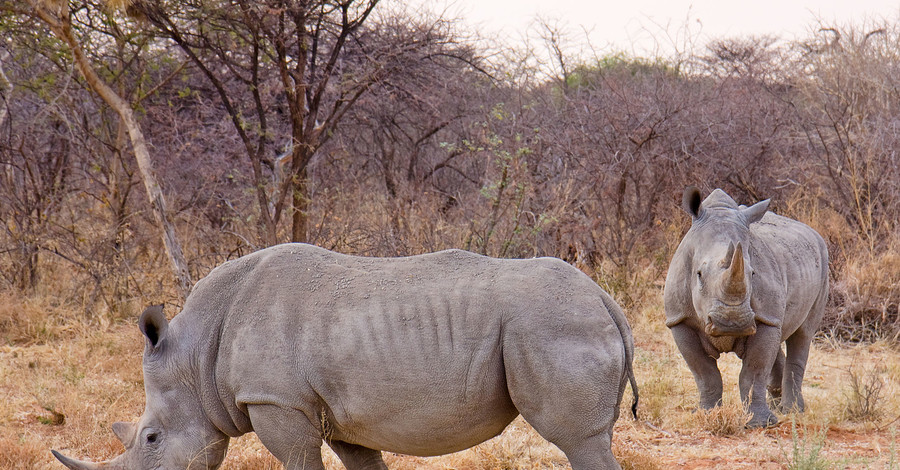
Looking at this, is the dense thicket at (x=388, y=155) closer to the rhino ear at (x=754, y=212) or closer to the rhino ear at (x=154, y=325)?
the rhino ear at (x=754, y=212)

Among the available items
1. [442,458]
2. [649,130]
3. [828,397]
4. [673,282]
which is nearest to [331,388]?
[442,458]

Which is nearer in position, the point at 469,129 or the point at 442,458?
the point at 442,458

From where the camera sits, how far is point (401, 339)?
3.68m

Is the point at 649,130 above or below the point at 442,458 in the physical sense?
above

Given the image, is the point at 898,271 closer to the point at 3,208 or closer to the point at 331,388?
the point at 331,388

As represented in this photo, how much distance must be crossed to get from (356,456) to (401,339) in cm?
96

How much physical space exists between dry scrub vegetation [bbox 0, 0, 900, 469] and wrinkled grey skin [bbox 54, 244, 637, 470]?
3.75 feet

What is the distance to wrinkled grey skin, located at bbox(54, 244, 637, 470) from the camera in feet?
Answer: 11.8

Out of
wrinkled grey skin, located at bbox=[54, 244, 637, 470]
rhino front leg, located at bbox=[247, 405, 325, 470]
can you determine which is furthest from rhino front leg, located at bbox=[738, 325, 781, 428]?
rhino front leg, located at bbox=[247, 405, 325, 470]

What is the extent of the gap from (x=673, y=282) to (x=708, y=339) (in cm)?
44

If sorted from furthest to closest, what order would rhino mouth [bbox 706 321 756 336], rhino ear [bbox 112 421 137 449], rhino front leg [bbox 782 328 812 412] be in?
rhino front leg [bbox 782 328 812 412] → rhino mouth [bbox 706 321 756 336] → rhino ear [bbox 112 421 137 449]

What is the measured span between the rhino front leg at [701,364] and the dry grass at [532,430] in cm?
16

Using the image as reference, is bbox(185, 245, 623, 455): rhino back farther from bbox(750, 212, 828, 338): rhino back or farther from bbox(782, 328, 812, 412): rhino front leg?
bbox(782, 328, 812, 412): rhino front leg

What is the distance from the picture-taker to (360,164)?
15.4 m
